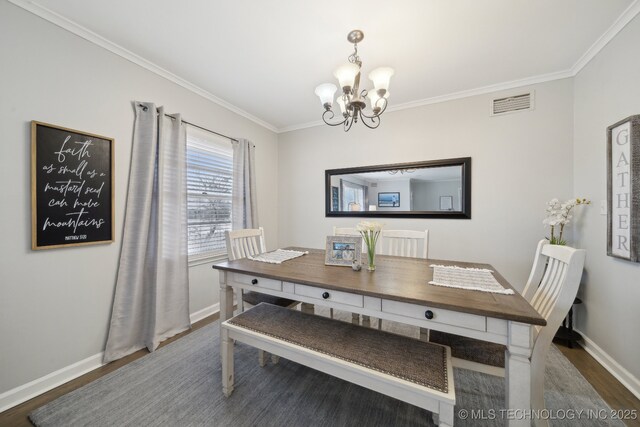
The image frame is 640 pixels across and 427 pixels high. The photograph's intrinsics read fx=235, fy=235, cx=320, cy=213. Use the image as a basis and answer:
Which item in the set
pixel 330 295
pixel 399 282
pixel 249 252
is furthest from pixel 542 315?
pixel 249 252

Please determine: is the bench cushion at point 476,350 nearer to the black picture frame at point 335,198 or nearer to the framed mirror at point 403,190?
the framed mirror at point 403,190

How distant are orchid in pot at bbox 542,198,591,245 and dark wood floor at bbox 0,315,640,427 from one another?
94cm

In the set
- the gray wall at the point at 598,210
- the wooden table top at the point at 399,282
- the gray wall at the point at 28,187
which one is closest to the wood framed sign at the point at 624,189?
the gray wall at the point at 598,210

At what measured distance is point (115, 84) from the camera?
1.96 m

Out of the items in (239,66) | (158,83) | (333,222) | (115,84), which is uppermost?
(239,66)

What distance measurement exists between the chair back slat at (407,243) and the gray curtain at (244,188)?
180cm

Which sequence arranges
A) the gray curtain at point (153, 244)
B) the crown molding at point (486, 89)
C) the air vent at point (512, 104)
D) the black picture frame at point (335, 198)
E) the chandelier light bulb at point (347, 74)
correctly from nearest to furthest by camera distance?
1. the chandelier light bulb at point (347, 74)
2. the gray curtain at point (153, 244)
3. the crown molding at point (486, 89)
4. the air vent at point (512, 104)
5. the black picture frame at point (335, 198)

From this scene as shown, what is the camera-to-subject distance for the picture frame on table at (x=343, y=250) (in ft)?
5.48

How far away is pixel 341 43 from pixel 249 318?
220 cm

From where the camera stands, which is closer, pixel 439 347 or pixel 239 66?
pixel 439 347

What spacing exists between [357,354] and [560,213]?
91.8 inches

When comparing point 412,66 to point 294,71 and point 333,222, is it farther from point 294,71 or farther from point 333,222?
point 333,222

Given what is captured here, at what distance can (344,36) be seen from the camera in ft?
5.94

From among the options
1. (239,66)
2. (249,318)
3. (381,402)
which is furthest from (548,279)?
(239,66)
